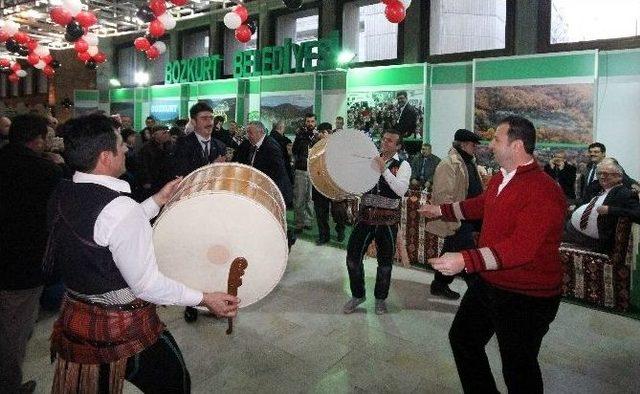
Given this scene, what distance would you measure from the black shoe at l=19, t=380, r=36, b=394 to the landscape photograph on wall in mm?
7770

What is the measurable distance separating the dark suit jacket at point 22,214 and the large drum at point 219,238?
47.9 inches

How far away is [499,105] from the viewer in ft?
27.5

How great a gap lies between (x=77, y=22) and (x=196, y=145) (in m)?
6.74

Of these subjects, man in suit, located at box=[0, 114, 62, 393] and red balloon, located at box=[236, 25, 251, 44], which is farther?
red balloon, located at box=[236, 25, 251, 44]

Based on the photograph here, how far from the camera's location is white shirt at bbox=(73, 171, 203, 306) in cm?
162

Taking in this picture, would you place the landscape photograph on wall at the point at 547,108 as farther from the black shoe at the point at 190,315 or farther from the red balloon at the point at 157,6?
the black shoe at the point at 190,315

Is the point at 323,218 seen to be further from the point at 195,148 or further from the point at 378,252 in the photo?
the point at 195,148

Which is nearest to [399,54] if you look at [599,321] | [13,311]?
[599,321]

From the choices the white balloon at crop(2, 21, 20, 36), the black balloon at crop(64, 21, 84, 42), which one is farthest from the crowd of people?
the white balloon at crop(2, 21, 20, 36)

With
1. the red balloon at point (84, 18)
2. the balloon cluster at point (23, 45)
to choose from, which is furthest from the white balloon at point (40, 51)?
the red balloon at point (84, 18)

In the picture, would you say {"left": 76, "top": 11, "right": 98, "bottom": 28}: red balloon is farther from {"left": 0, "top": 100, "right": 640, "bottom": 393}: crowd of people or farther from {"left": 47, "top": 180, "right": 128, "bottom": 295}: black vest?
{"left": 47, "top": 180, "right": 128, "bottom": 295}: black vest

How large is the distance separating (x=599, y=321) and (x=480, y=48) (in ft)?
21.2

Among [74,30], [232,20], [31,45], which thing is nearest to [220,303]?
[232,20]

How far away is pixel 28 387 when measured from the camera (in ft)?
9.78
